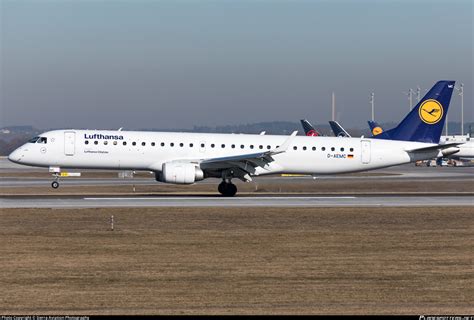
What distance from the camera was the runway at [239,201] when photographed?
42.3 meters

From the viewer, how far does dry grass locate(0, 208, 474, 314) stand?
20031mm

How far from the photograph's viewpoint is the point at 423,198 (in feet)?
158

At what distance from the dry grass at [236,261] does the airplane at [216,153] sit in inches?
347

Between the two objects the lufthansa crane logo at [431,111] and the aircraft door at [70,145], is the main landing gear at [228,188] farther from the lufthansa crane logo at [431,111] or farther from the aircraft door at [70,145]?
the lufthansa crane logo at [431,111]

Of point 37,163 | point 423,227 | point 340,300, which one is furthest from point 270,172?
point 340,300

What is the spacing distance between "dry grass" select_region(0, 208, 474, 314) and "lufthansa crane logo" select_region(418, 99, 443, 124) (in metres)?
13.8

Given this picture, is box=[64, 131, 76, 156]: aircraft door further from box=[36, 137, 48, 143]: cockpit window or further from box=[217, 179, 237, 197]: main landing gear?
box=[217, 179, 237, 197]: main landing gear

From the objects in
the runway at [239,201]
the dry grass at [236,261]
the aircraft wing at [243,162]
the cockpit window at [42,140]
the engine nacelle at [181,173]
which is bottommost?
the dry grass at [236,261]

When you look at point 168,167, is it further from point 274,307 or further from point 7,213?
point 274,307

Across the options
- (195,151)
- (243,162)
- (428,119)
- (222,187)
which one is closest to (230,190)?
(222,187)

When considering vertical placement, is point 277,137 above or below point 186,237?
above

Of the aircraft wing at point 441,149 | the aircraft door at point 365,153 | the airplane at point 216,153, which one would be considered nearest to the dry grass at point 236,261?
the airplane at point 216,153

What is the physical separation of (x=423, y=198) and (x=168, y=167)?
1364cm

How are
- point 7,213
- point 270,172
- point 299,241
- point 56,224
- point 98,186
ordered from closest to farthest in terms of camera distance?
1. point 299,241
2. point 56,224
3. point 7,213
4. point 270,172
5. point 98,186
